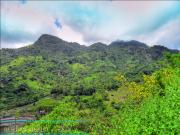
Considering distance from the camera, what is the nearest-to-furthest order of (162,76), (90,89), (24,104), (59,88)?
(162,76), (90,89), (24,104), (59,88)

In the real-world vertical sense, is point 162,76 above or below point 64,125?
above

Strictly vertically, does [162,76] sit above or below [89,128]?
above

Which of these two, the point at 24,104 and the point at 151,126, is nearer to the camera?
the point at 151,126

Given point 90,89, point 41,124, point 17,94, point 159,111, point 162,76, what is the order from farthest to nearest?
point 17,94 < point 90,89 < point 162,76 < point 41,124 < point 159,111

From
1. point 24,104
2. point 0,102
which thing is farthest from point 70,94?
point 0,102

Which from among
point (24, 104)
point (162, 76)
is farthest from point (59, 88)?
point (162, 76)

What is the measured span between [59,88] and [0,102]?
2817cm

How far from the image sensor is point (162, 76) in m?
28.9

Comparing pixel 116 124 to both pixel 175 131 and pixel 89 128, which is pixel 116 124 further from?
pixel 175 131

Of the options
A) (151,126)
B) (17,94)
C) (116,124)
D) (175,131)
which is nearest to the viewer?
(175,131)

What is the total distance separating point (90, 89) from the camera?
5861 inches

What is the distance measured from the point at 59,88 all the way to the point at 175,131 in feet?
540

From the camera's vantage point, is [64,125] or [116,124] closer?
[116,124]

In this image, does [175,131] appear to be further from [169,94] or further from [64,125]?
[64,125]
